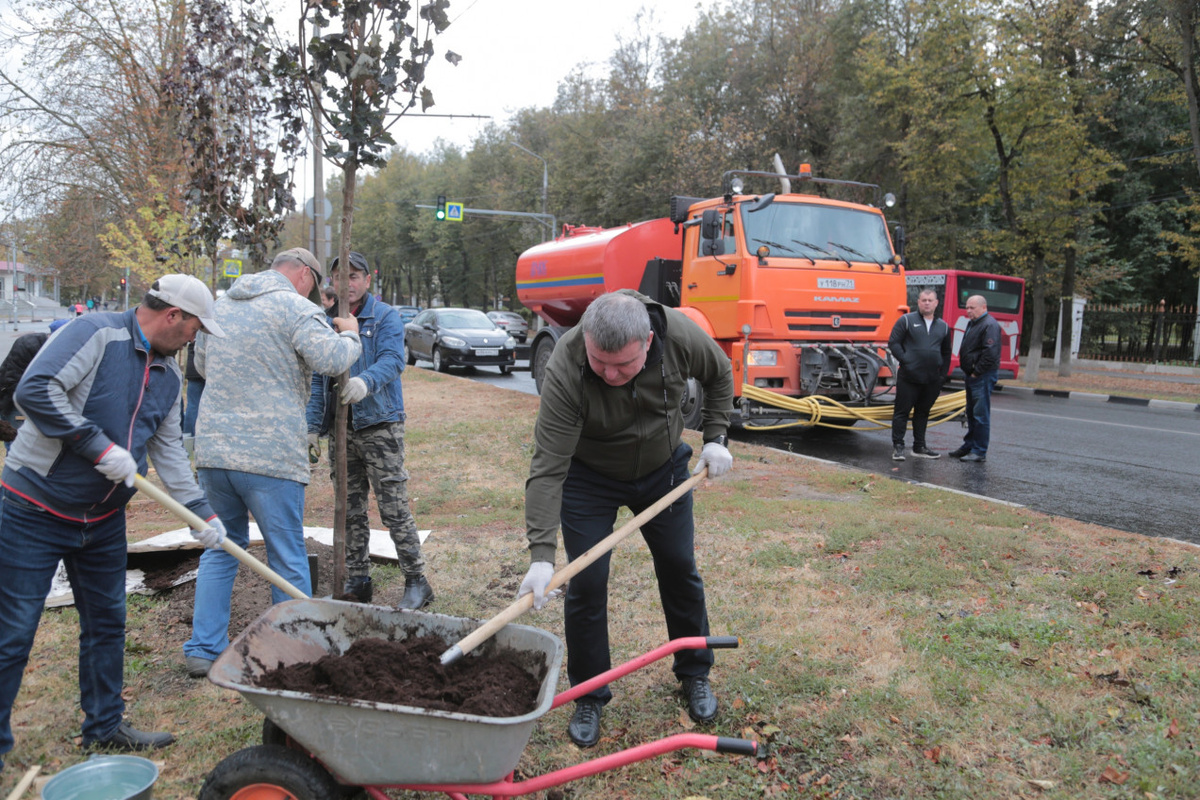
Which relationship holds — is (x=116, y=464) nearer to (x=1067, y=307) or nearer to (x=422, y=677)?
(x=422, y=677)

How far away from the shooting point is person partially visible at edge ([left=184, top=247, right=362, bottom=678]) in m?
3.33

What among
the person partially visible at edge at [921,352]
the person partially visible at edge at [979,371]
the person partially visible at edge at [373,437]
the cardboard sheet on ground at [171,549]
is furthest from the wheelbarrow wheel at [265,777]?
the person partially visible at edge at [979,371]

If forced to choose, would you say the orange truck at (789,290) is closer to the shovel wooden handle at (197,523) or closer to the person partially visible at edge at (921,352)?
the person partially visible at edge at (921,352)

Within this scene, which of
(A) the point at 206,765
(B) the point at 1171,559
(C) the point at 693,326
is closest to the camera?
(A) the point at 206,765

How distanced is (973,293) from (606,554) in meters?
19.1

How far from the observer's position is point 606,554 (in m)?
3.15

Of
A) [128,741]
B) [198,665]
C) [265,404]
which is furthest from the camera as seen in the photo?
[198,665]

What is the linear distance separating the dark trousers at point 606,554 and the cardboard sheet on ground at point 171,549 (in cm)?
210

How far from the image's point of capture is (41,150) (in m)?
16.5

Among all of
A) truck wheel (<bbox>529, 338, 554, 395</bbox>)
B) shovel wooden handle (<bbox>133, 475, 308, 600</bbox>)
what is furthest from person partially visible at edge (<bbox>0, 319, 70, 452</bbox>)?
truck wheel (<bbox>529, 338, 554, 395</bbox>)

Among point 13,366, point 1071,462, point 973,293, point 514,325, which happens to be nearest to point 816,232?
point 1071,462

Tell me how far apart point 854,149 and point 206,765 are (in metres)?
25.0

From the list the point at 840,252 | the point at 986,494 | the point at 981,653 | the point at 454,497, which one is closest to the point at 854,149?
the point at 840,252

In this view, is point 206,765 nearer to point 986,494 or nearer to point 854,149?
point 986,494
